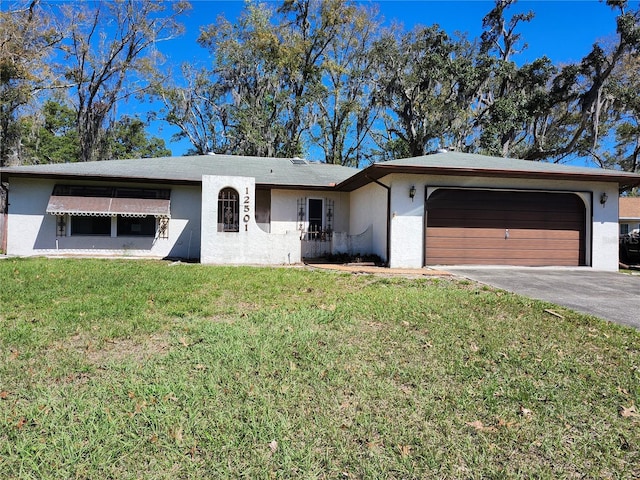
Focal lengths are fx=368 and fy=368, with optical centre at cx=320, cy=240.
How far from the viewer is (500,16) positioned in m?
23.6

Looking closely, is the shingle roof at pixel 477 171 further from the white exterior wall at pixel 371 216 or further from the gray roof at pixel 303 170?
the white exterior wall at pixel 371 216

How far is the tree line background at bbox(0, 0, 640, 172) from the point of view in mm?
20625

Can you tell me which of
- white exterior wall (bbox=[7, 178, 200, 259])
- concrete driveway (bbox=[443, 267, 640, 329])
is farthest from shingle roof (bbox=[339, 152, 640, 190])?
white exterior wall (bbox=[7, 178, 200, 259])

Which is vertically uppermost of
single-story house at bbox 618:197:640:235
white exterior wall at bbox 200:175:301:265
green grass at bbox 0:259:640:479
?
single-story house at bbox 618:197:640:235

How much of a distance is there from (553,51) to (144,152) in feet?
113

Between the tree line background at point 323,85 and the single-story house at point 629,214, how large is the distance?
9.17 feet

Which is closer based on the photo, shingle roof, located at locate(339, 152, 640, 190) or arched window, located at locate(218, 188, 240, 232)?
shingle roof, located at locate(339, 152, 640, 190)

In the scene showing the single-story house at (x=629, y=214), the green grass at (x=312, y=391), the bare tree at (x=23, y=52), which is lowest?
the green grass at (x=312, y=391)

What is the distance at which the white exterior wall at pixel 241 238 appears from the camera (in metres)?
11.1

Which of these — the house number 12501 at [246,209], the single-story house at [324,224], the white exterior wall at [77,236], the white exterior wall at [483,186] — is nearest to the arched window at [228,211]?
the single-story house at [324,224]

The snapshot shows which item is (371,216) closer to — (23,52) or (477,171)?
(477,171)

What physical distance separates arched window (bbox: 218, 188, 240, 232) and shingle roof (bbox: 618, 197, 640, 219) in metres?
27.4

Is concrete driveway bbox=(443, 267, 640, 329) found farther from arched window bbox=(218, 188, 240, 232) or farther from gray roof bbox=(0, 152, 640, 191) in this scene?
arched window bbox=(218, 188, 240, 232)

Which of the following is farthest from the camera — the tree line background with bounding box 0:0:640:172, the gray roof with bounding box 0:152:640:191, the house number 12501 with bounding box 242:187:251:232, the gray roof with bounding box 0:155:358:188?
the tree line background with bounding box 0:0:640:172
